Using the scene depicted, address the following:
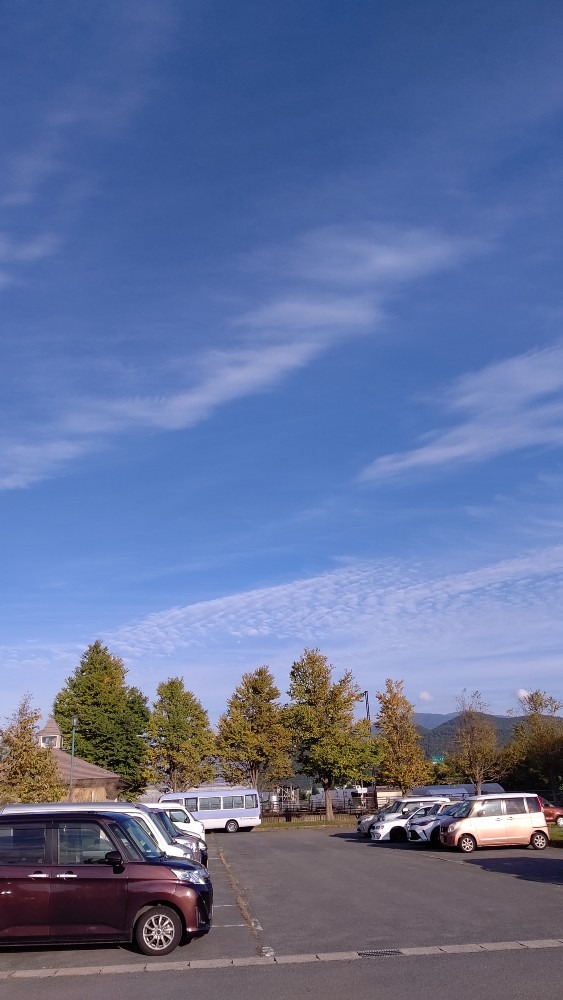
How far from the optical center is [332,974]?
30.6 feet

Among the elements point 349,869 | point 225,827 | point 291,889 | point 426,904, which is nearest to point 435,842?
point 349,869

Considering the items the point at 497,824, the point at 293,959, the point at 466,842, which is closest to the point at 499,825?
the point at 497,824

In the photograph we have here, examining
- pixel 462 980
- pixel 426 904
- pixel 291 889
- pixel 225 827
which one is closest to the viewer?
pixel 462 980

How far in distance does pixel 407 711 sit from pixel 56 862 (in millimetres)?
48015

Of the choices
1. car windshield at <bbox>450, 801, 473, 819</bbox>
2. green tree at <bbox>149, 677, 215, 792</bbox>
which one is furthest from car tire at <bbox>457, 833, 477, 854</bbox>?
green tree at <bbox>149, 677, 215, 792</bbox>

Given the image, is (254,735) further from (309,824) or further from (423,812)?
(423,812)

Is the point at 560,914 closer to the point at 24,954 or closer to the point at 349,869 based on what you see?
the point at 24,954

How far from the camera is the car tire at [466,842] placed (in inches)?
985

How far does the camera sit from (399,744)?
183 feet

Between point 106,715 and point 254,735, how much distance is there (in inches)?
914

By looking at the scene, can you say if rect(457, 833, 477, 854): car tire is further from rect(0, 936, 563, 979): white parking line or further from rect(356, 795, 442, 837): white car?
rect(0, 936, 563, 979): white parking line

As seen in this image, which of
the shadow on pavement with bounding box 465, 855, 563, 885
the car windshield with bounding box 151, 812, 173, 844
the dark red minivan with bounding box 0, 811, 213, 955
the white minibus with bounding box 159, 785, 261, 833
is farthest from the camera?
the white minibus with bounding box 159, 785, 261, 833

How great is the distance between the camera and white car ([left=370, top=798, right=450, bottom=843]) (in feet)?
107

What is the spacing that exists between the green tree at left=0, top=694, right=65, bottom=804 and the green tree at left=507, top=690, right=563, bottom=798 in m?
34.2
